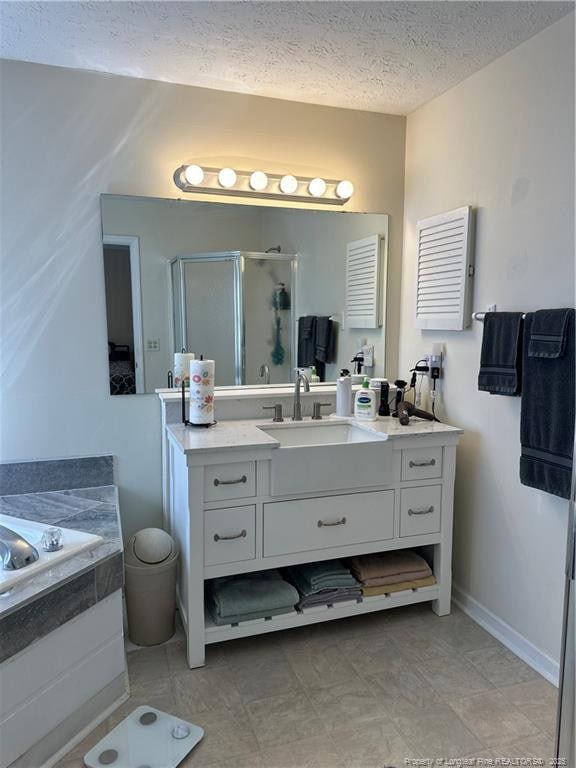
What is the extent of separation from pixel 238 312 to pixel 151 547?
43.9 inches

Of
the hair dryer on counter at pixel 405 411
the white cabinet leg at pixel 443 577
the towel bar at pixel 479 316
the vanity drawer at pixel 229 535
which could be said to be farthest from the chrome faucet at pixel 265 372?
the white cabinet leg at pixel 443 577

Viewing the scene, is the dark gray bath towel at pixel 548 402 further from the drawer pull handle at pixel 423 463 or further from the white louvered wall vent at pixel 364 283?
the white louvered wall vent at pixel 364 283

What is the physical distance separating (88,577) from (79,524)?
0.39 meters

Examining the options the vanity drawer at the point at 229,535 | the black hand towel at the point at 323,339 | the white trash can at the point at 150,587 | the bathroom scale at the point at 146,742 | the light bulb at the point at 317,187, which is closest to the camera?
the bathroom scale at the point at 146,742

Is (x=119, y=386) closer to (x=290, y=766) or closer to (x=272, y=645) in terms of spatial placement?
(x=272, y=645)

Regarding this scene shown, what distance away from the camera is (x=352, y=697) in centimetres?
191

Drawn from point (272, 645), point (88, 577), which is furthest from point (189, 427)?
point (272, 645)

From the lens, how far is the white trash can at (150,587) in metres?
2.15

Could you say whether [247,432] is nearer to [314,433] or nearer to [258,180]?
[314,433]

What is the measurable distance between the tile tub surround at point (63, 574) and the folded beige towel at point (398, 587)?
3.48 feet

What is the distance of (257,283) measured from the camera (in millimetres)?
2572

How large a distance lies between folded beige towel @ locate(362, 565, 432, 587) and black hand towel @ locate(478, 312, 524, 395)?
0.87 metres

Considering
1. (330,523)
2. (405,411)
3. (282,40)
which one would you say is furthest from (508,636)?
(282,40)

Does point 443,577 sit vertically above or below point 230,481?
below
